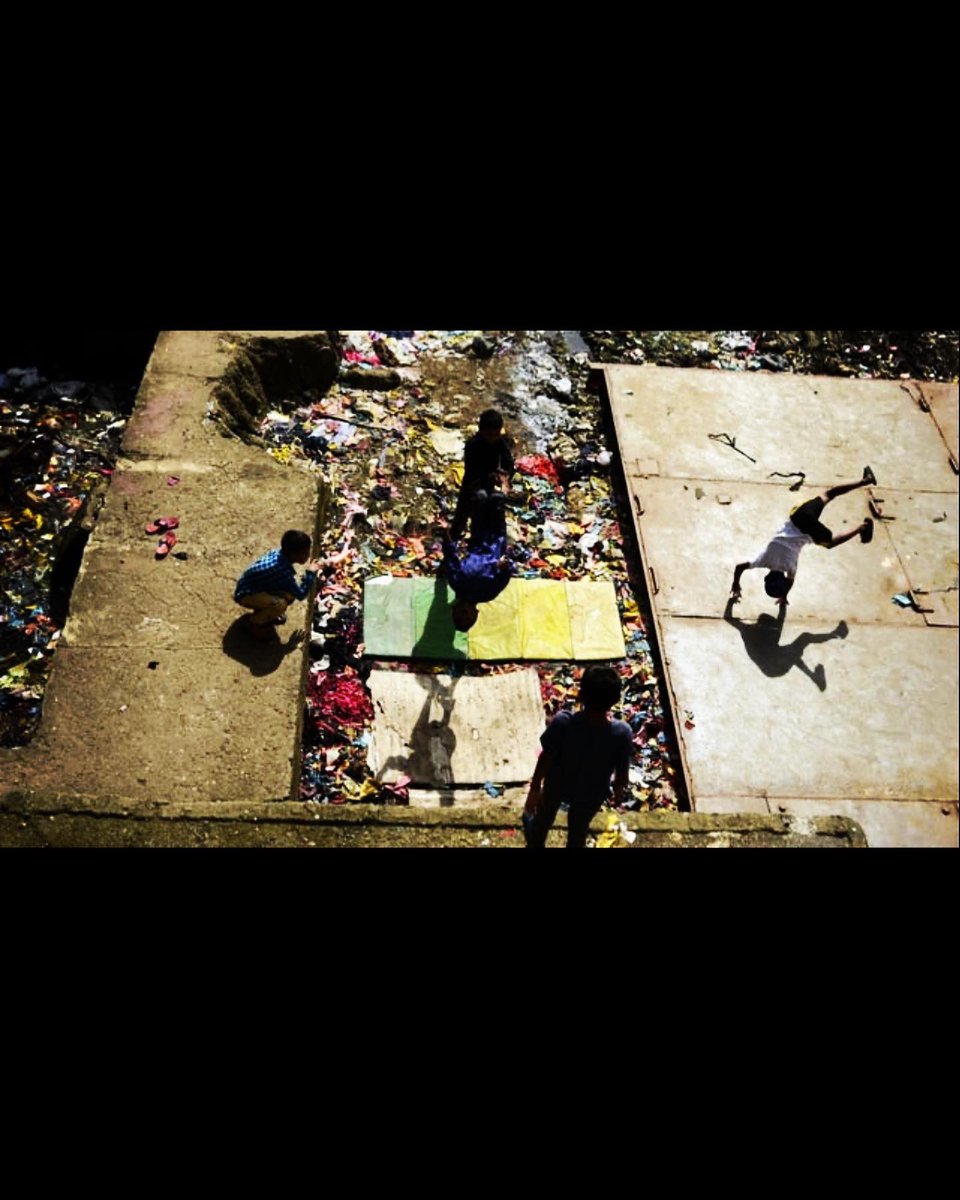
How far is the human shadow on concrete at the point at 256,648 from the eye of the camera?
17.7 feet

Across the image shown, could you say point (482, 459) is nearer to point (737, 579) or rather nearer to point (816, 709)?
point (737, 579)

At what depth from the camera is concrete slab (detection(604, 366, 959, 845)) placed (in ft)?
20.2

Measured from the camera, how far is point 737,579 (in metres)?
6.77

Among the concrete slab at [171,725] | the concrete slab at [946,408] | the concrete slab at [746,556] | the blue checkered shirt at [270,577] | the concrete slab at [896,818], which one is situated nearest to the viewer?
the concrete slab at [171,725]

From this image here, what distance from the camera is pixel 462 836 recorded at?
15.2ft

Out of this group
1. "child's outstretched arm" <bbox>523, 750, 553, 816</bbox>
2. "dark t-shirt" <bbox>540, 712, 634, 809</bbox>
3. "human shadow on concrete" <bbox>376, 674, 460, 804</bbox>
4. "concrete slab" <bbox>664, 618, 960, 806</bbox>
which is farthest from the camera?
"concrete slab" <bbox>664, 618, 960, 806</bbox>

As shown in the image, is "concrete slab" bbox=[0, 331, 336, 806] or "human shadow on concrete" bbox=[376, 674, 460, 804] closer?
"concrete slab" bbox=[0, 331, 336, 806]

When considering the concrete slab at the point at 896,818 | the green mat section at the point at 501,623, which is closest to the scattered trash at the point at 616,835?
the concrete slab at the point at 896,818

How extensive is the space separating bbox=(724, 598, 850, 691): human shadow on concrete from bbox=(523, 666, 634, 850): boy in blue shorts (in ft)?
9.18

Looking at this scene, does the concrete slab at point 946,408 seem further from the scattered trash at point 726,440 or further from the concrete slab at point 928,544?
the scattered trash at point 726,440

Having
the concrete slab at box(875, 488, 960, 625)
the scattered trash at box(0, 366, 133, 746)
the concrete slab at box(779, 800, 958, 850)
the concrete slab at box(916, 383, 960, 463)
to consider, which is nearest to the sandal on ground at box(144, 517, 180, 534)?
the scattered trash at box(0, 366, 133, 746)

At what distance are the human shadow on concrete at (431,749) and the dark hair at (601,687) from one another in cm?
204

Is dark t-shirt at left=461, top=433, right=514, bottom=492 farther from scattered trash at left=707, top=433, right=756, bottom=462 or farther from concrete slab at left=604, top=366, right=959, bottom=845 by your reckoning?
scattered trash at left=707, top=433, right=756, bottom=462

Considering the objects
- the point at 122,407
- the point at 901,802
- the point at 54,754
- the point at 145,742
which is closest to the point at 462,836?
the point at 145,742
